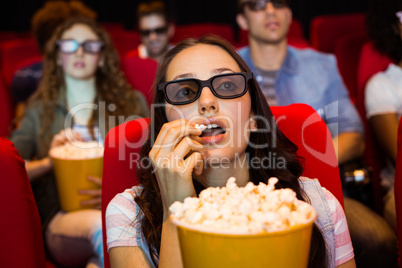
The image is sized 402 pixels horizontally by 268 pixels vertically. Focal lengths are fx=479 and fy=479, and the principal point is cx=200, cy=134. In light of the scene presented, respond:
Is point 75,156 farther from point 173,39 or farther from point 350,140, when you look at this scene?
point 173,39

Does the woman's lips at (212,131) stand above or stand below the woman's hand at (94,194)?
above

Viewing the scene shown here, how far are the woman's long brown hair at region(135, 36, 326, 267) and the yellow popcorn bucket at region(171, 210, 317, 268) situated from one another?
35 cm

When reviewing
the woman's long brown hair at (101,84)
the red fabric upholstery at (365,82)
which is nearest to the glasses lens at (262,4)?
the red fabric upholstery at (365,82)

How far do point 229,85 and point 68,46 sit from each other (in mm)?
1288

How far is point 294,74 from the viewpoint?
2328mm

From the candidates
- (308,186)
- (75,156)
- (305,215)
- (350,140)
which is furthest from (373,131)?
(305,215)

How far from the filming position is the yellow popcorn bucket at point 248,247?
74 cm

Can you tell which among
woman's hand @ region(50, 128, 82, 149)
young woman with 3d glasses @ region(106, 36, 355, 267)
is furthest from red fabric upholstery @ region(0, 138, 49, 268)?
woman's hand @ region(50, 128, 82, 149)

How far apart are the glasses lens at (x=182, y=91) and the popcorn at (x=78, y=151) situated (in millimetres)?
480

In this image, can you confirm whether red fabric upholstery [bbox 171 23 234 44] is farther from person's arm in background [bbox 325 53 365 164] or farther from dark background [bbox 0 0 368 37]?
person's arm in background [bbox 325 53 365 164]

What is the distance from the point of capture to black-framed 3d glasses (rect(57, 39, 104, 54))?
225 cm

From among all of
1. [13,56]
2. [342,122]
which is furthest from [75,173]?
[13,56]

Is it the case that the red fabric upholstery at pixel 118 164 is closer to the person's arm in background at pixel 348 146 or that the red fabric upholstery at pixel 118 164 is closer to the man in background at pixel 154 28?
the person's arm in background at pixel 348 146

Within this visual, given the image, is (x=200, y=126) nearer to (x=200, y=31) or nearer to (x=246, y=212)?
(x=246, y=212)
